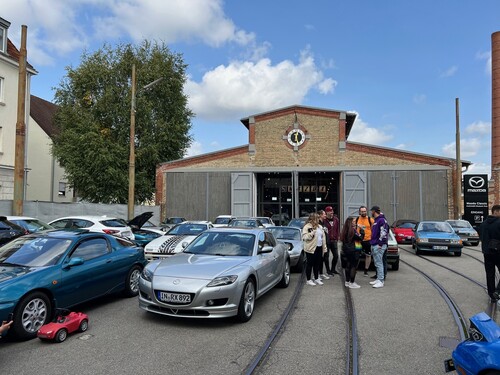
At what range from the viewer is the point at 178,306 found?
18.4 ft

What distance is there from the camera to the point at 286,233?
11.7 meters

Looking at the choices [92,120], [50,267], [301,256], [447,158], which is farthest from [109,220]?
[447,158]

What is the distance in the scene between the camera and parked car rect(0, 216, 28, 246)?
9797mm

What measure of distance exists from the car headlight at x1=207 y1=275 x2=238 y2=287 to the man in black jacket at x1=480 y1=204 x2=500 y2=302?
4.73 meters

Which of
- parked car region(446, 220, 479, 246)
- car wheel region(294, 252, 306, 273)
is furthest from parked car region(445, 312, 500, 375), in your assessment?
parked car region(446, 220, 479, 246)

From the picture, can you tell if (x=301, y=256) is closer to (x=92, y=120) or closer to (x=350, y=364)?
(x=350, y=364)

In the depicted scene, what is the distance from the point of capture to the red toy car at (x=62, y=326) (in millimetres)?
4910

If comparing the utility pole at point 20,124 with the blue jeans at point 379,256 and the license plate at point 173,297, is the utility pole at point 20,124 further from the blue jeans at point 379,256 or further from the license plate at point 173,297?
the blue jeans at point 379,256

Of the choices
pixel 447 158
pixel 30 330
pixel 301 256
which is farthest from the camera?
pixel 447 158

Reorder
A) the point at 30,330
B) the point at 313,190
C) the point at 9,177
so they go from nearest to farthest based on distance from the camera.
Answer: the point at 30,330, the point at 9,177, the point at 313,190

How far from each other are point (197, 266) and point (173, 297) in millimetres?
731

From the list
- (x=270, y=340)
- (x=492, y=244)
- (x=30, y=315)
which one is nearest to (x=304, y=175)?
(x=492, y=244)

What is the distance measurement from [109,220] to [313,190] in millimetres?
18691

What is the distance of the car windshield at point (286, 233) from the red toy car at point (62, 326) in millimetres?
6717
